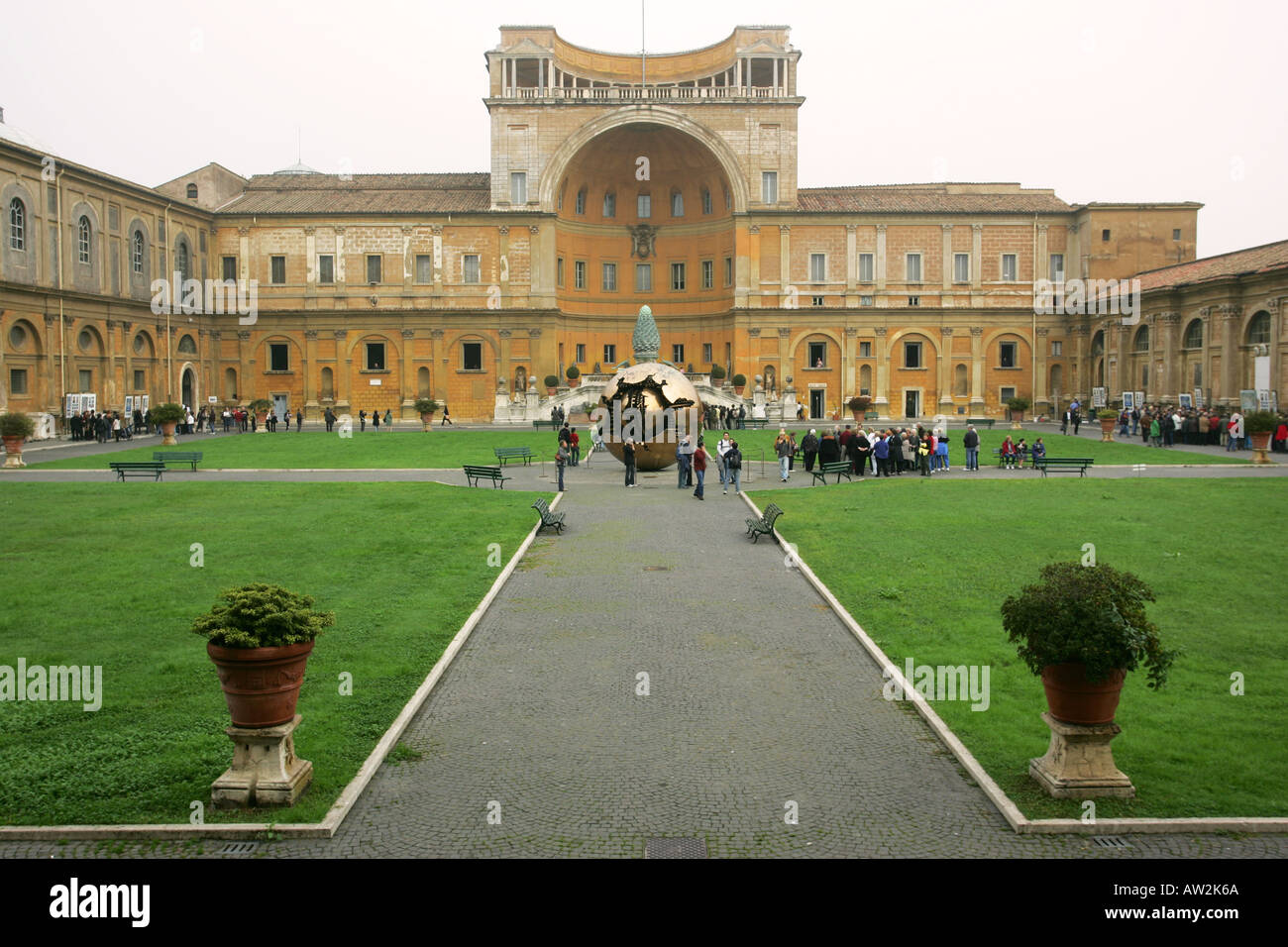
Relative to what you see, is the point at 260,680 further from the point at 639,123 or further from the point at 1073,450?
the point at 639,123

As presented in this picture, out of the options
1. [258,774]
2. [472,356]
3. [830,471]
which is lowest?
[258,774]

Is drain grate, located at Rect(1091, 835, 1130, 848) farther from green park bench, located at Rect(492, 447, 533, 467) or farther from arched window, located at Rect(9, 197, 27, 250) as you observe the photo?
arched window, located at Rect(9, 197, 27, 250)

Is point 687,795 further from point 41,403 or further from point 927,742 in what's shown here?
point 41,403

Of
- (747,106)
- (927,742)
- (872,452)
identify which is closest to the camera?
(927,742)

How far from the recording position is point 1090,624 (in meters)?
7.63

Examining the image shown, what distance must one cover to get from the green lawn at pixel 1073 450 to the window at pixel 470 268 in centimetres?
2296

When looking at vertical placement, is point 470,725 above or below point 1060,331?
below

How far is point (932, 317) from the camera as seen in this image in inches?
2525

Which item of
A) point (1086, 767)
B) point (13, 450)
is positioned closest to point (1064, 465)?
point (1086, 767)

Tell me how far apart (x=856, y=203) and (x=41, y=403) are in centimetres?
4671

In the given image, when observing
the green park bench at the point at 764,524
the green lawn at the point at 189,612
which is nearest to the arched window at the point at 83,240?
the green lawn at the point at 189,612

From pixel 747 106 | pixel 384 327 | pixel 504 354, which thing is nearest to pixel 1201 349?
pixel 747 106

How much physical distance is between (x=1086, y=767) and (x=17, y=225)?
49.3 m

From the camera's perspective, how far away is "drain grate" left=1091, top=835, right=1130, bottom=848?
7277 millimetres
